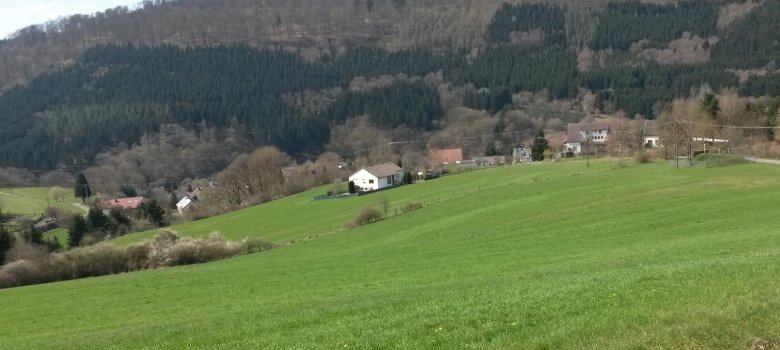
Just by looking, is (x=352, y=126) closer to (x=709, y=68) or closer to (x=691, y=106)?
(x=709, y=68)

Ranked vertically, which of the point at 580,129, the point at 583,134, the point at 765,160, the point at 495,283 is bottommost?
the point at 583,134

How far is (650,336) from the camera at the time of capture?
9.71m

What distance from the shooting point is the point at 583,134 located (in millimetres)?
131625

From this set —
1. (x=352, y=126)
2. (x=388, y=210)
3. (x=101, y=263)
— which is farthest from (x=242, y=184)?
(x=352, y=126)

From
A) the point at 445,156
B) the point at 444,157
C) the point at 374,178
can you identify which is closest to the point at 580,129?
the point at 445,156

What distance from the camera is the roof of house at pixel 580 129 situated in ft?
433

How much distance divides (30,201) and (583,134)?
108963 mm

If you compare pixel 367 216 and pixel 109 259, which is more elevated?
pixel 367 216

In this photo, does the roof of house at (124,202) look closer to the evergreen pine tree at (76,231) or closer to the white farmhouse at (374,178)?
the evergreen pine tree at (76,231)

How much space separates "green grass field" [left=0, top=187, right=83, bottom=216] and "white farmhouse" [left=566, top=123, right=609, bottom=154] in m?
95.6

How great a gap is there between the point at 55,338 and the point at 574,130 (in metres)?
127

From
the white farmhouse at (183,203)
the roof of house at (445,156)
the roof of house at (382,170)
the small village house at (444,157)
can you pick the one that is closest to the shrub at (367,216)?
the roof of house at (382,170)

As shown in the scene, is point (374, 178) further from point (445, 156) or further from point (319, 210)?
point (445, 156)

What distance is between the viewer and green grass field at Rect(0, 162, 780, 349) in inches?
434
